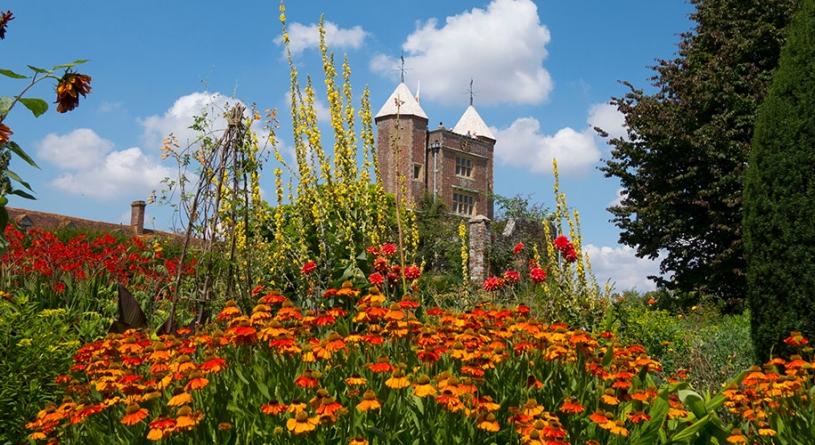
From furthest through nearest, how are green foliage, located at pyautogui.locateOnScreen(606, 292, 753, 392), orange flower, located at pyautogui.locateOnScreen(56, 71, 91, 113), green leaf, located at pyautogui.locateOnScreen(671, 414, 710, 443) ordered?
green foliage, located at pyautogui.locateOnScreen(606, 292, 753, 392) → green leaf, located at pyautogui.locateOnScreen(671, 414, 710, 443) → orange flower, located at pyautogui.locateOnScreen(56, 71, 91, 113)

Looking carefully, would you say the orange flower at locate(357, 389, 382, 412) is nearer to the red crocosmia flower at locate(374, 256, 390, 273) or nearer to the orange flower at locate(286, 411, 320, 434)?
the orange flower at locate(286, 411, 320, 434)

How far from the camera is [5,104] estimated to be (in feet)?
8.29

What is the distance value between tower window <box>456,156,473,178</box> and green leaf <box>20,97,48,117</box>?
30574 millimetres

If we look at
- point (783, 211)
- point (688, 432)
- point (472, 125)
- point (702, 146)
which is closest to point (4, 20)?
point (688, 432)

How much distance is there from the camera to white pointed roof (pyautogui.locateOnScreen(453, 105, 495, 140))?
34938mm

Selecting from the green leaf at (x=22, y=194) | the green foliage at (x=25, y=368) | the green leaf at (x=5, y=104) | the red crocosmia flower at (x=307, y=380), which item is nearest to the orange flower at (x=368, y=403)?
the red crocosmia flower at (x=307, y=380)

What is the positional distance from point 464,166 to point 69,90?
31.0 meters

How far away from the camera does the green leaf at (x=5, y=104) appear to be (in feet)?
8.15

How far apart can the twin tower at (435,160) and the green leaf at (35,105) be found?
1069 inches

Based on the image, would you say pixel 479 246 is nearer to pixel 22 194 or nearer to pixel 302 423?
pixel 22 194

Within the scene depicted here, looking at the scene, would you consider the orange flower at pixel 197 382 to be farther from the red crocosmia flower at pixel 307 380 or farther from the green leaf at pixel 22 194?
the green leaf at pixel 22 194

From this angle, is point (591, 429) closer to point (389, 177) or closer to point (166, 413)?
point (166, 413)

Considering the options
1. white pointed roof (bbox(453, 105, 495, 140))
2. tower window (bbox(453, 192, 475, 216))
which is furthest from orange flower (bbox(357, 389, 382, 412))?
white pointed roof (bbox(453, 105, 495, 140))

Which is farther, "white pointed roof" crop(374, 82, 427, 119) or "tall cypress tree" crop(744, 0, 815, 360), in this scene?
"white pointed roof" crop(374, 82, 427, 119)
